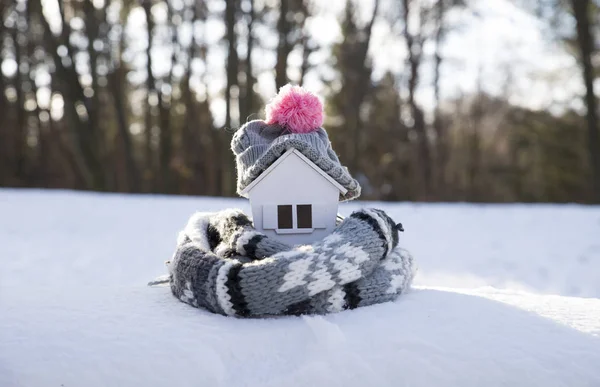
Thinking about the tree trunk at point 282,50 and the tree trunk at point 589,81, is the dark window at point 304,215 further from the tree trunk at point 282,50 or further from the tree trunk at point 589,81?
the tree trunk at point 589,81

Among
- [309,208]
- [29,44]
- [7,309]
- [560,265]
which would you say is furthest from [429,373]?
[29,44]

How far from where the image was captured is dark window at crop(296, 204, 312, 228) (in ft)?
7.25

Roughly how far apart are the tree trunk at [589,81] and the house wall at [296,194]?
8536mm

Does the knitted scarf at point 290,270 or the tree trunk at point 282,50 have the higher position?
the tree trunk at point 282,50

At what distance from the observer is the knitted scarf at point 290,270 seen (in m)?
1.86

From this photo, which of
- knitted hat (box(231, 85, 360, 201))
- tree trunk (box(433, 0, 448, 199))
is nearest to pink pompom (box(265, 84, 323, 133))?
knitted hat (box(231, 85, 360, 201))

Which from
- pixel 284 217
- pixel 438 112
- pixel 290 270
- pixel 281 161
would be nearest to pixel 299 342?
pixel 290 270

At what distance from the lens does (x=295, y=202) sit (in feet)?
7.21

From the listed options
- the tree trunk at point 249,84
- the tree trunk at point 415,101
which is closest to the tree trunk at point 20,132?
the tree trunk at point 249,84

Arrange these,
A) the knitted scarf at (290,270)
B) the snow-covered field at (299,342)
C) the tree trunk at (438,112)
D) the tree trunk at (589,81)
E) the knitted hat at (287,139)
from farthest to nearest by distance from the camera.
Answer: the tree trunk at (438,112)
the tree trunk at (589,81)
the knitted hat at (287,139)
the knitted scarf at (290,270)
the snow-covered field at (299,342)

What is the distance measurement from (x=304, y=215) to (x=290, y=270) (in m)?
0.41

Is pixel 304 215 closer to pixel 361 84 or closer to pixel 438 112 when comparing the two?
pixel 361 84

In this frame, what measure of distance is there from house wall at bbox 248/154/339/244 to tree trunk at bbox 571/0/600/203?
8536mm

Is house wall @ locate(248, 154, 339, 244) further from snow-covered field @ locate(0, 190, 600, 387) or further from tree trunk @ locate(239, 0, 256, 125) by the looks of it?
tree trunk @ locate(239, 0, 256, 125)
